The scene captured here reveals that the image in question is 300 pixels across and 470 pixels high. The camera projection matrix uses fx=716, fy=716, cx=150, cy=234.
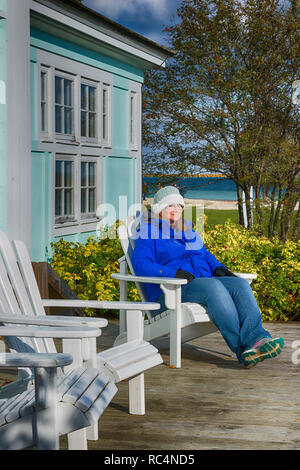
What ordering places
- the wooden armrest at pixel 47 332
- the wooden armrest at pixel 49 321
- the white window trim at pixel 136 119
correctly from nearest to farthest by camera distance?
the wooden armrest at pixel 47 332
the wooden armrest at pixel 49 321
the white window trim at pixel 136 119

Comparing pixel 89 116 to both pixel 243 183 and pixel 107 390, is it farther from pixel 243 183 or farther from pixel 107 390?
pixel 107 390

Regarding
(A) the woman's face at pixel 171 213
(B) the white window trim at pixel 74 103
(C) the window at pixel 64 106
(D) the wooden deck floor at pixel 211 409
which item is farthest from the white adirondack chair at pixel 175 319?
(C) the window at pixel 64 106

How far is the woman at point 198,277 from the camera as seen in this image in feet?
15.7

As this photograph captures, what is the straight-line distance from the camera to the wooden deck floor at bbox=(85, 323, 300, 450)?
3.49 metres

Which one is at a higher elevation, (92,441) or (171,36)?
(171,36)

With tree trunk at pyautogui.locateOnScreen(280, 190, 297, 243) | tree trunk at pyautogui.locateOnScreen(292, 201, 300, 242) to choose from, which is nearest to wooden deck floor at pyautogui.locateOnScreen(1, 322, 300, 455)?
tree trunk at pyautogui.locateOnScreen(280, 190, 297, 243)

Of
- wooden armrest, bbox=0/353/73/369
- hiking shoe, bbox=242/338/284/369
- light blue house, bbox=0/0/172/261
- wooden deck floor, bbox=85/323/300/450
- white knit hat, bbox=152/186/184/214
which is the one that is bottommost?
wooden deck floor, bbox=85/323/300/450

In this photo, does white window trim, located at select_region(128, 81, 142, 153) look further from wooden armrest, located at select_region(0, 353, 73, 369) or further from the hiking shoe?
wooden armrest, located at select_region(0, 353, 73, 369)

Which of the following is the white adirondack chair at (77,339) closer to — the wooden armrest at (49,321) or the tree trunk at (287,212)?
the wooden armrest at (49,321)

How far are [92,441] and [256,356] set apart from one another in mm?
1558

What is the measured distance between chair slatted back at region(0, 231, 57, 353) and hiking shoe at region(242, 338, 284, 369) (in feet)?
4.92

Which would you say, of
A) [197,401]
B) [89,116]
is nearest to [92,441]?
[197,401]

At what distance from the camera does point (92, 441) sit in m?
3.48

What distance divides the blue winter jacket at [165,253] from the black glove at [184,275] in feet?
0.12
